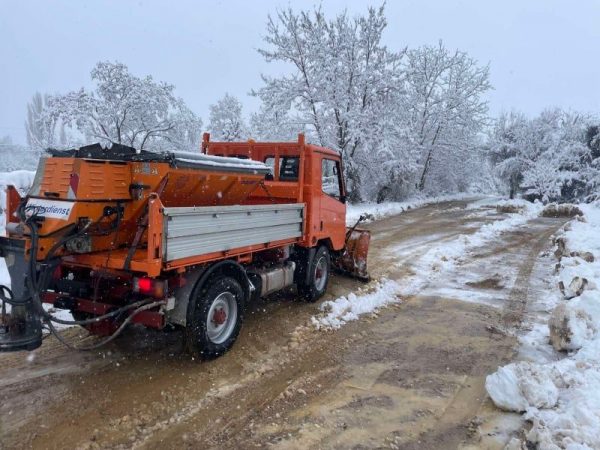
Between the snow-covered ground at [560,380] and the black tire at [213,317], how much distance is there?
9.03 ft

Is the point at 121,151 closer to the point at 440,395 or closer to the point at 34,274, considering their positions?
the point at 34,274

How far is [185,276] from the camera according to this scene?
4.64m

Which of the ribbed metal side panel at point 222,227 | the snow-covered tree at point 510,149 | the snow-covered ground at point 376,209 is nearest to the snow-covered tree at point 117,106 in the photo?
the snow-covered ground at point 376,209

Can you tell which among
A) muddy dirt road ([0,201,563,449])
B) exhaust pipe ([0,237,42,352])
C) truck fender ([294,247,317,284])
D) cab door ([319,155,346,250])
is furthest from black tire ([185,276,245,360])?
cab door ([319,155,346,250])

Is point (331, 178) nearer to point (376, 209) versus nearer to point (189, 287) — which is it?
point (189, 287)

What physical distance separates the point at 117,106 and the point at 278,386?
2490 centimetres

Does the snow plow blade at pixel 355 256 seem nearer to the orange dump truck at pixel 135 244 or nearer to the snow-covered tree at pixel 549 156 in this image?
the orange dump truck at pixel 135 244

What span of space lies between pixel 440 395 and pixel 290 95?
22.0m

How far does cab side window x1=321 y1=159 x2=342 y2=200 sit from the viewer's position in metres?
7.57

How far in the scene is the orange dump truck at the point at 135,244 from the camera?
4.06 m

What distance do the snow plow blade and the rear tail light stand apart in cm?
506

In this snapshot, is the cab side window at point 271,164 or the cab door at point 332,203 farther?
the cab door at point 332,203

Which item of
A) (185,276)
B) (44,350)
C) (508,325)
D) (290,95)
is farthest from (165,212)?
(290,95)

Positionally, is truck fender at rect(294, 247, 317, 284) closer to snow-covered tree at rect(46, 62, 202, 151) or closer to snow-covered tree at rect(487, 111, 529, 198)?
snow-covered tree at rect(46, 62, 202, 151)
